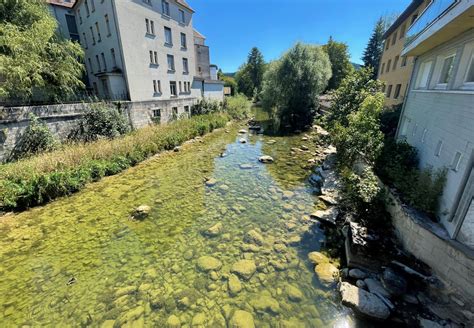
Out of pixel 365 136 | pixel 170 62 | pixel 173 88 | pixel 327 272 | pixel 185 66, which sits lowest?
pixel 327 272

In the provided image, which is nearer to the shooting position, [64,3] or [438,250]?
[438,250]

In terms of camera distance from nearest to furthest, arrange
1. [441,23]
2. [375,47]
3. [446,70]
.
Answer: [441,23], [446,70], [375,47]

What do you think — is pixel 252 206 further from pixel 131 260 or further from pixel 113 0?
pixel 113 0

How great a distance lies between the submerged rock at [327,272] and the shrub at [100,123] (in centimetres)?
1245

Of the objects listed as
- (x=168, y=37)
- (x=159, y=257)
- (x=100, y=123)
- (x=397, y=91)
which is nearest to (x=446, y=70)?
(x=159, y=257)

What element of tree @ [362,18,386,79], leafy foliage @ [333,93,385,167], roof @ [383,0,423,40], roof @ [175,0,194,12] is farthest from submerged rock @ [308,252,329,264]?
tree @ [362,18,386,79]

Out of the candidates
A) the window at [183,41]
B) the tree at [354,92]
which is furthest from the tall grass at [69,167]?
the window at [183,41]

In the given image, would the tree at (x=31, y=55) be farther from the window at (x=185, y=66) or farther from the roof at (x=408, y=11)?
the roof at (x=408, y=11)

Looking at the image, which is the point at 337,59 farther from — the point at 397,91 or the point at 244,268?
the point at 244,268

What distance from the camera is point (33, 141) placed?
9484 millimetres

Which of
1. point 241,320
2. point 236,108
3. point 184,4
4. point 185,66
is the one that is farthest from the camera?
point 236,108

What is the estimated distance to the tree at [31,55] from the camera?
9367 mm

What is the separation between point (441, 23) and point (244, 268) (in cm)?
710

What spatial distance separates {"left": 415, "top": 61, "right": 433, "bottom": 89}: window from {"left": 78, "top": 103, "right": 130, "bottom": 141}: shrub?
14592 mm
